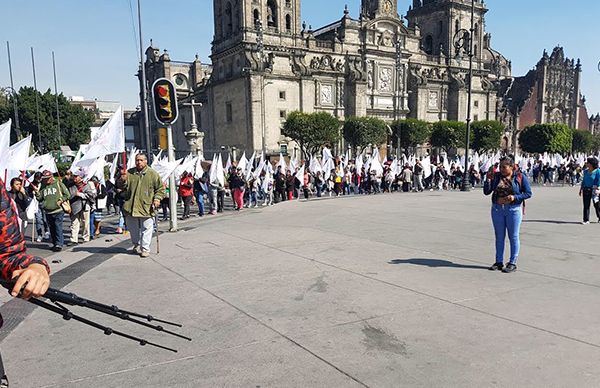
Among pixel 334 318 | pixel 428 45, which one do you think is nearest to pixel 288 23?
pixel 428 45

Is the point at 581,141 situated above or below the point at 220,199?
above

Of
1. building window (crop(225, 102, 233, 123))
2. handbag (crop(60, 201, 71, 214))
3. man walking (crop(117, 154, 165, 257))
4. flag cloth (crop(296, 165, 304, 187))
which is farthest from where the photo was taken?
building window (crop(225, 102, 233, 123))

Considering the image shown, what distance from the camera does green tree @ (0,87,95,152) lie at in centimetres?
5219

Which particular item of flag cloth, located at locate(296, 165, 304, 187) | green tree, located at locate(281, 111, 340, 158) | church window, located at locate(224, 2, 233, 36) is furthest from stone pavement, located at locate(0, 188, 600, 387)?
church window, located at locate(224, 2, 233, 36)

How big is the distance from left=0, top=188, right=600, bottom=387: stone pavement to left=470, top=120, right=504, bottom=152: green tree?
53.4m

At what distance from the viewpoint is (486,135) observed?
5784 cm

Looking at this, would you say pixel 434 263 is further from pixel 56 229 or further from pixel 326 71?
pixel 326 71

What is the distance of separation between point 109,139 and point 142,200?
318 centimetres

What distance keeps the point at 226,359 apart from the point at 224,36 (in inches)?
2137

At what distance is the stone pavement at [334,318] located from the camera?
3.41m

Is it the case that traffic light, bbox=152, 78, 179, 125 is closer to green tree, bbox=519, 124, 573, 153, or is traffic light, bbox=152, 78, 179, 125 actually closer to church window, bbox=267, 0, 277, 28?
church window, bbox=267, 0, 277, 28

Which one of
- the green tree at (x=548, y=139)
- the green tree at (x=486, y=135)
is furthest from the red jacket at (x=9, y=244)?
the green tree at (x=548, y=139)

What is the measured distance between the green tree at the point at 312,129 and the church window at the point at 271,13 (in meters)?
12.6

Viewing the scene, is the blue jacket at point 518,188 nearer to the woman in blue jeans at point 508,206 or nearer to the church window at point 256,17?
the woman in blue jeans at point 508,206
